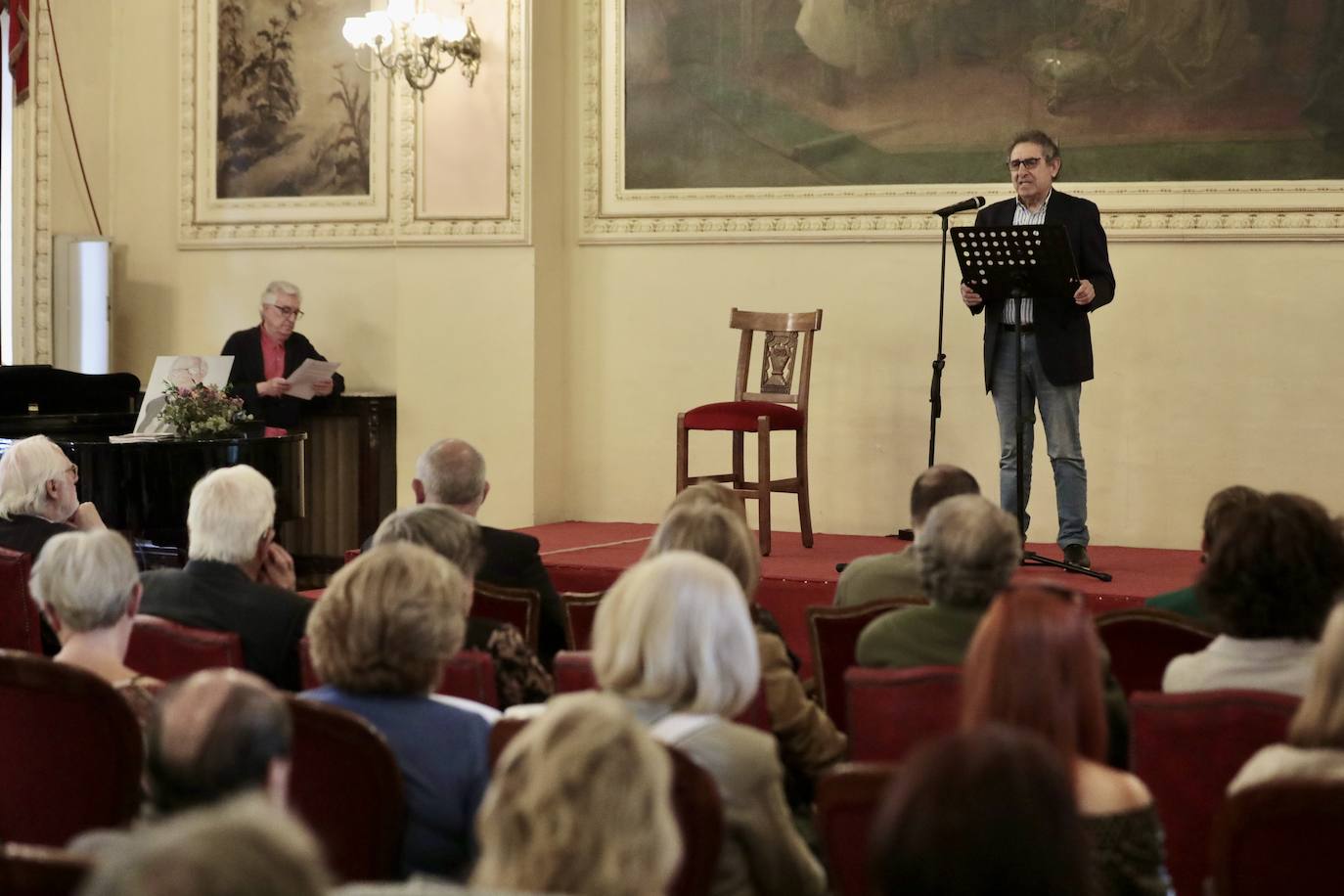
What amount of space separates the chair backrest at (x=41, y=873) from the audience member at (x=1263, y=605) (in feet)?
6.26

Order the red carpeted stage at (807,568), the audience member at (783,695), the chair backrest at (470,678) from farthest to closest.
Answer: the red carpeted stage at (807,568) < the audience member at (783,695) < the chair backrest at (470,678)

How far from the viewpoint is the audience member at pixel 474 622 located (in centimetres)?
321

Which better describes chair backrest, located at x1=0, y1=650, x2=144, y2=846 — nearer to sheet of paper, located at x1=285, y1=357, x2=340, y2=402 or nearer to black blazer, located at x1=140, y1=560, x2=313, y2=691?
black blazer, located at x1=140, y1=560, x2=313, y2=691

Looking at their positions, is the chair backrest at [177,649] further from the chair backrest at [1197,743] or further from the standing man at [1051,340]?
the standing man at [1051,340]

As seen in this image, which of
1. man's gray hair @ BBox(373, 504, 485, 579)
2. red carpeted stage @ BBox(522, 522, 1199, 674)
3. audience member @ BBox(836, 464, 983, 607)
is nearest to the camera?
man's gray hair @ BBox(373, 504, 485, 579)

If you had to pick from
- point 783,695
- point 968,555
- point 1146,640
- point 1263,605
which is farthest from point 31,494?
point 1263,605

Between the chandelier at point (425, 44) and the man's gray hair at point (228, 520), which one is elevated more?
the chandelier at point (425, 44)

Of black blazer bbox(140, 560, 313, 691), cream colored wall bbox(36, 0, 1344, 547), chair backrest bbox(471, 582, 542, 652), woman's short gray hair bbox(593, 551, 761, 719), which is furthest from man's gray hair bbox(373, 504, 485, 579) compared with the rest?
cream colored wall bbox(36, 0, 1344, 547)

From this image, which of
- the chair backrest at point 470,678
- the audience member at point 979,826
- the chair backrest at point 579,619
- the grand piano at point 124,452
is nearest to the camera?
the audience member at point 979,826

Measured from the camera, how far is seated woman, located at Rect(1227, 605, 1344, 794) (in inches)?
81.4

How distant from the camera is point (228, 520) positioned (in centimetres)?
357

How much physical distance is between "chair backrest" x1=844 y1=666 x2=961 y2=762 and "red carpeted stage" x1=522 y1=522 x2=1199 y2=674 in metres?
2.94

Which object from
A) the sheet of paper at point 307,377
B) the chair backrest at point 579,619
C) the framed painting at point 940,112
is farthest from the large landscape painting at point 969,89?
the chair backrest at point 579,619

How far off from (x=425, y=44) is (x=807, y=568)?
11.2ft
